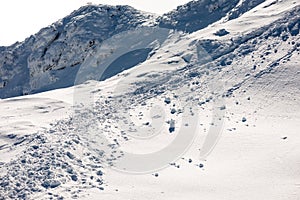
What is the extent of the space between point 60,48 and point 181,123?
2449 centimetres

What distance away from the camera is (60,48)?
146ft

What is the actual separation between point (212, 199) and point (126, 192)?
362 cm

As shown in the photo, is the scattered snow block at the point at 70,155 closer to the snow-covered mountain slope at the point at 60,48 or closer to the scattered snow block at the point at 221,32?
the scattered snow block at the point at 221,32

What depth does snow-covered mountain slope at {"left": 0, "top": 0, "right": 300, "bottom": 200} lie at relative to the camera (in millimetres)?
18438

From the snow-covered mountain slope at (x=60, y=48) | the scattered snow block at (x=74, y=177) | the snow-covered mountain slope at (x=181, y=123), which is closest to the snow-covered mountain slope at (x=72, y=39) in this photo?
the snow-covered mountain slope at (x=60, y=48)

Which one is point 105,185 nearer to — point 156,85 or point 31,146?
point 31,146

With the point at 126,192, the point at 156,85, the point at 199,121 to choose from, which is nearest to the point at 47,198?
the point at 126,192

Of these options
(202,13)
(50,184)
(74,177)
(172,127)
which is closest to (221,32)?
(202,13)

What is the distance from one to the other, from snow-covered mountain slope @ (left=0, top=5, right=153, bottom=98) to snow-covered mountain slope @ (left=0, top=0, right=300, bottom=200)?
334 inches

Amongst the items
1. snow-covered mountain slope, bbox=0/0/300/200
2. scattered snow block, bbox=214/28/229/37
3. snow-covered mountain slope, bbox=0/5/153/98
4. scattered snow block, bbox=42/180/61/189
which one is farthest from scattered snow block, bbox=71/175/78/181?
snow-covered mountain slope, bbox=0/5/153/98

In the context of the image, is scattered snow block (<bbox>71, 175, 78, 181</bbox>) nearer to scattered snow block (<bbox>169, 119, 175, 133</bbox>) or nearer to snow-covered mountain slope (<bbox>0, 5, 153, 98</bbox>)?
scattered snow block (<bbox>169, 119, 175, 133</bbox>)

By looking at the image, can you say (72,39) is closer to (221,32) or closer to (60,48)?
(60,48)

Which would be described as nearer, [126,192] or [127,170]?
[126,192]

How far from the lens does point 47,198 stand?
17.8 metres
